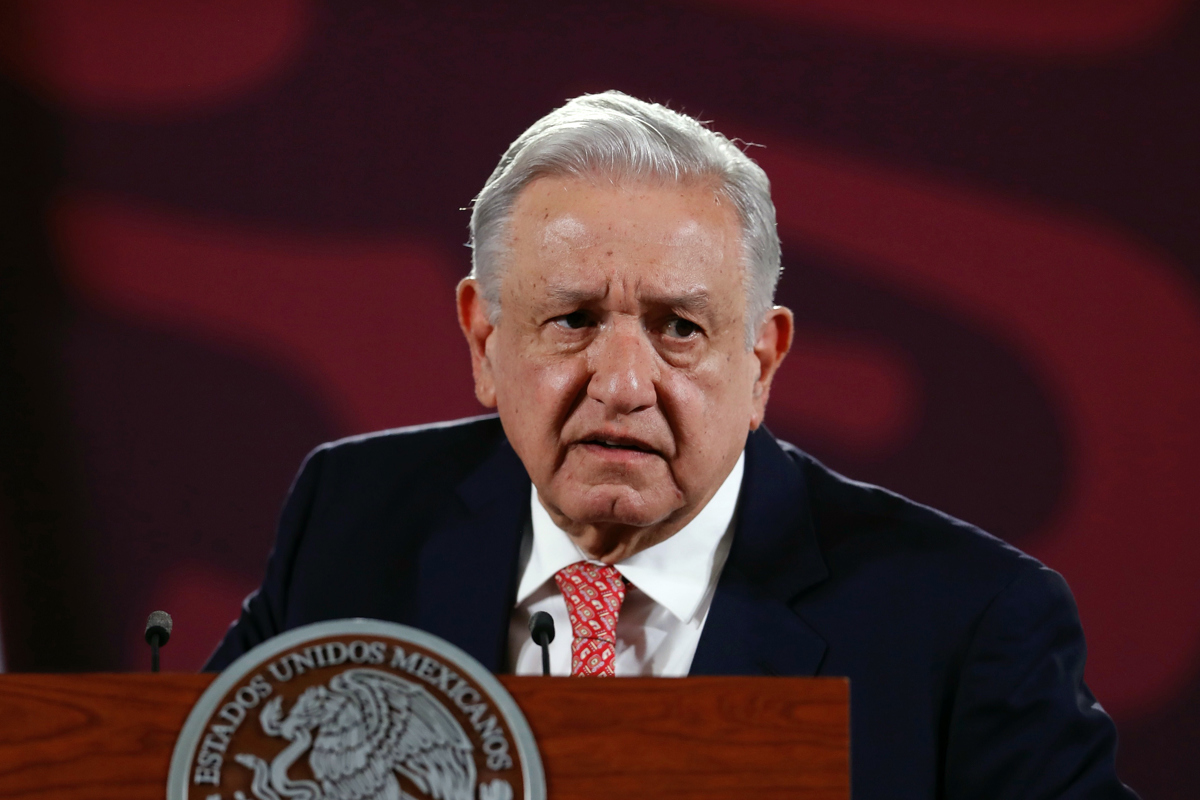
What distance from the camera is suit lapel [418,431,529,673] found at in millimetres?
1728

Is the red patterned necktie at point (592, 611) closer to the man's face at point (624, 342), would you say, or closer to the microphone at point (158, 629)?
the man's face at point (624, 342)

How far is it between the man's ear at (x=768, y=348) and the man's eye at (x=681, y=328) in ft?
0.57

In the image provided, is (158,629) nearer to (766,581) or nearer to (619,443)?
(619,443)

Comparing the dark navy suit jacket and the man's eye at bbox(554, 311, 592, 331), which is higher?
the man's eye at bbox(554, 311, 592, 331)

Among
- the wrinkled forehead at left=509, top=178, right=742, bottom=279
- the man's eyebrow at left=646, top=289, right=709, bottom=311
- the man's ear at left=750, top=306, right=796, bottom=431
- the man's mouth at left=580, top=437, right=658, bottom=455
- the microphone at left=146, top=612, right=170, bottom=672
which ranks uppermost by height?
the wrinkled forehead at left=509, top=178, right=742, bottom=279

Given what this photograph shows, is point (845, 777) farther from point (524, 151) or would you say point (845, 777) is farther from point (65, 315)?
point (65, 315)

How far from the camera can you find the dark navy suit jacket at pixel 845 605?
153 cm

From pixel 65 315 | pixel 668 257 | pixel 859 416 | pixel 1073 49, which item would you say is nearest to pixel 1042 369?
pixel 859 416

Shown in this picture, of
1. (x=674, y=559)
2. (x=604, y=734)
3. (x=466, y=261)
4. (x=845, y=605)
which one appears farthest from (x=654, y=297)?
(x=466, y=261)

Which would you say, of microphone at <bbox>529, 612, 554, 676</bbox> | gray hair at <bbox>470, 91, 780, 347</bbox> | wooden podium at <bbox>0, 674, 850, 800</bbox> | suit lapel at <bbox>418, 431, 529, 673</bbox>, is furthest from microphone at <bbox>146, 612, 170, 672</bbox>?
gray hair at <bbox>470, 91, 780, 347</bbox>

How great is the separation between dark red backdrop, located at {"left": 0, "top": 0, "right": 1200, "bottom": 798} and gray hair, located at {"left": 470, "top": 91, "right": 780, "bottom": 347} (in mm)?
1021

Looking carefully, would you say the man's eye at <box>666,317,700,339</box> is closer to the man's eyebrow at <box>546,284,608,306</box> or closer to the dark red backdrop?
the man's eyebrow at <box>546,284,608,306</box>

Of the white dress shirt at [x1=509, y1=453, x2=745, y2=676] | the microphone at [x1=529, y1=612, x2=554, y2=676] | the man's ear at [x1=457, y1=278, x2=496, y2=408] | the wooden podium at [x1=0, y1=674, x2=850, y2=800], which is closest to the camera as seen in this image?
the wooden podium at [x1=0, y1=674, x2=850, y2=800]

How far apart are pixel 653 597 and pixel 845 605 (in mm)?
271
